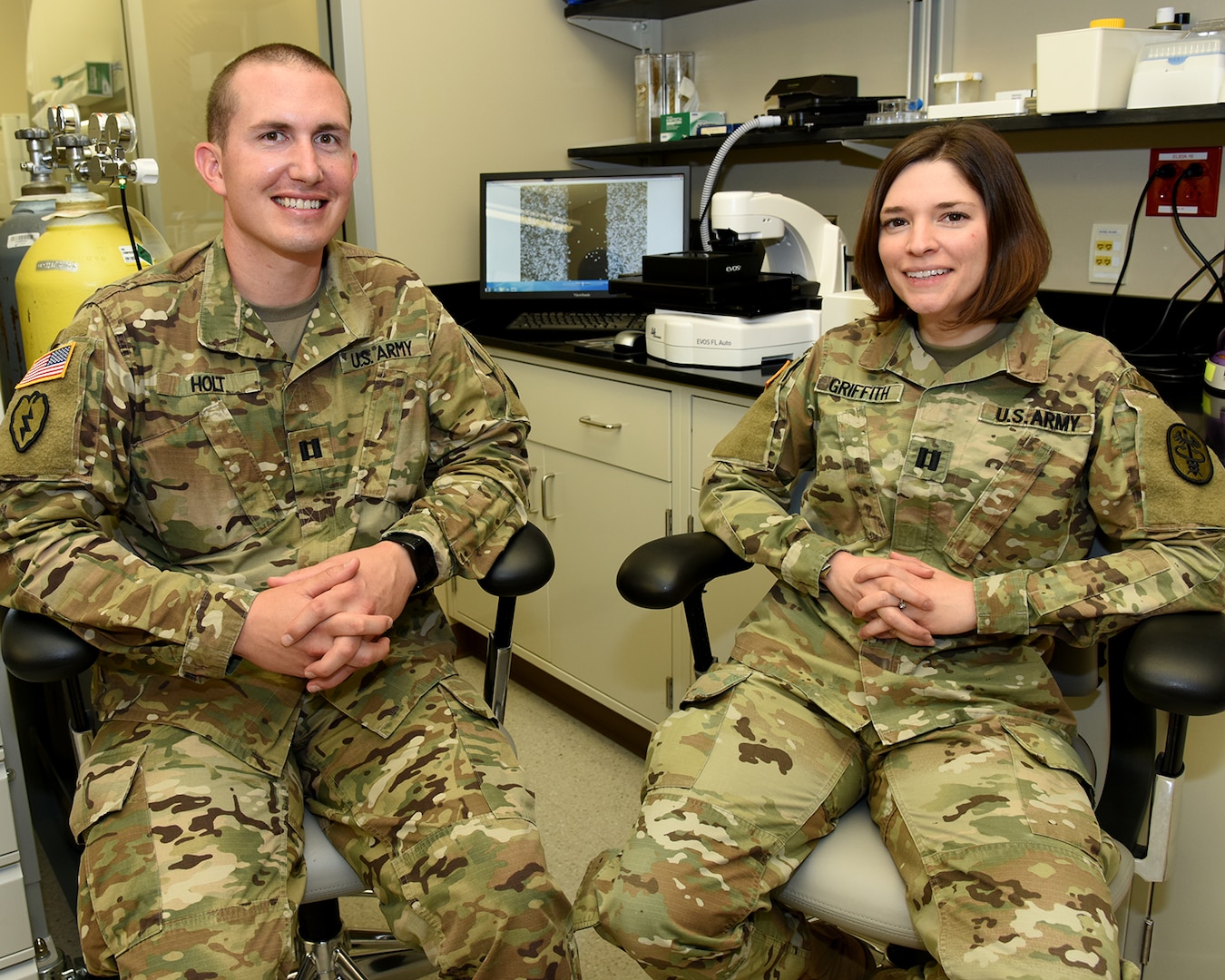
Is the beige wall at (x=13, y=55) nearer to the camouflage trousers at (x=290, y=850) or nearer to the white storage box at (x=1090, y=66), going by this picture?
the camouflage trousers at (x=290, y=850)

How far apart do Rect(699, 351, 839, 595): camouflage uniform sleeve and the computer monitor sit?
1179 millimetres

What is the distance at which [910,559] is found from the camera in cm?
139

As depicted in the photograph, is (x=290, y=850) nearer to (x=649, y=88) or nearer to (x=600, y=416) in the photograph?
(x=600, y=416)

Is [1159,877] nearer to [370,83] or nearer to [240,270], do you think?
[240,270]

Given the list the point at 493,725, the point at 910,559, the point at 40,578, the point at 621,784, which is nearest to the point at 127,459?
the point at 40,578

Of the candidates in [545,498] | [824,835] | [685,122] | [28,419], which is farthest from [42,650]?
[685,122]

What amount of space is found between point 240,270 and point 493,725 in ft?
2.39

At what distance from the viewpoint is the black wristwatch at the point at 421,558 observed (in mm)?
1454

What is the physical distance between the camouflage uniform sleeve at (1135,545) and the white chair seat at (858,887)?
28 cm

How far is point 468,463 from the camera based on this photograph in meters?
1.61

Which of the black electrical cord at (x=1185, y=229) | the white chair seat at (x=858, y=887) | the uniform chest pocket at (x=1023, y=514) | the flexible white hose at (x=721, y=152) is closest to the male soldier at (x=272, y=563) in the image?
the white chair seat at (x=858, y=887)

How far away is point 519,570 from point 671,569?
20 centimetres

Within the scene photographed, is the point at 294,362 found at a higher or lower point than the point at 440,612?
higher

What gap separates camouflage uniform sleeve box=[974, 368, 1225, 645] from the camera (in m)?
1.26
